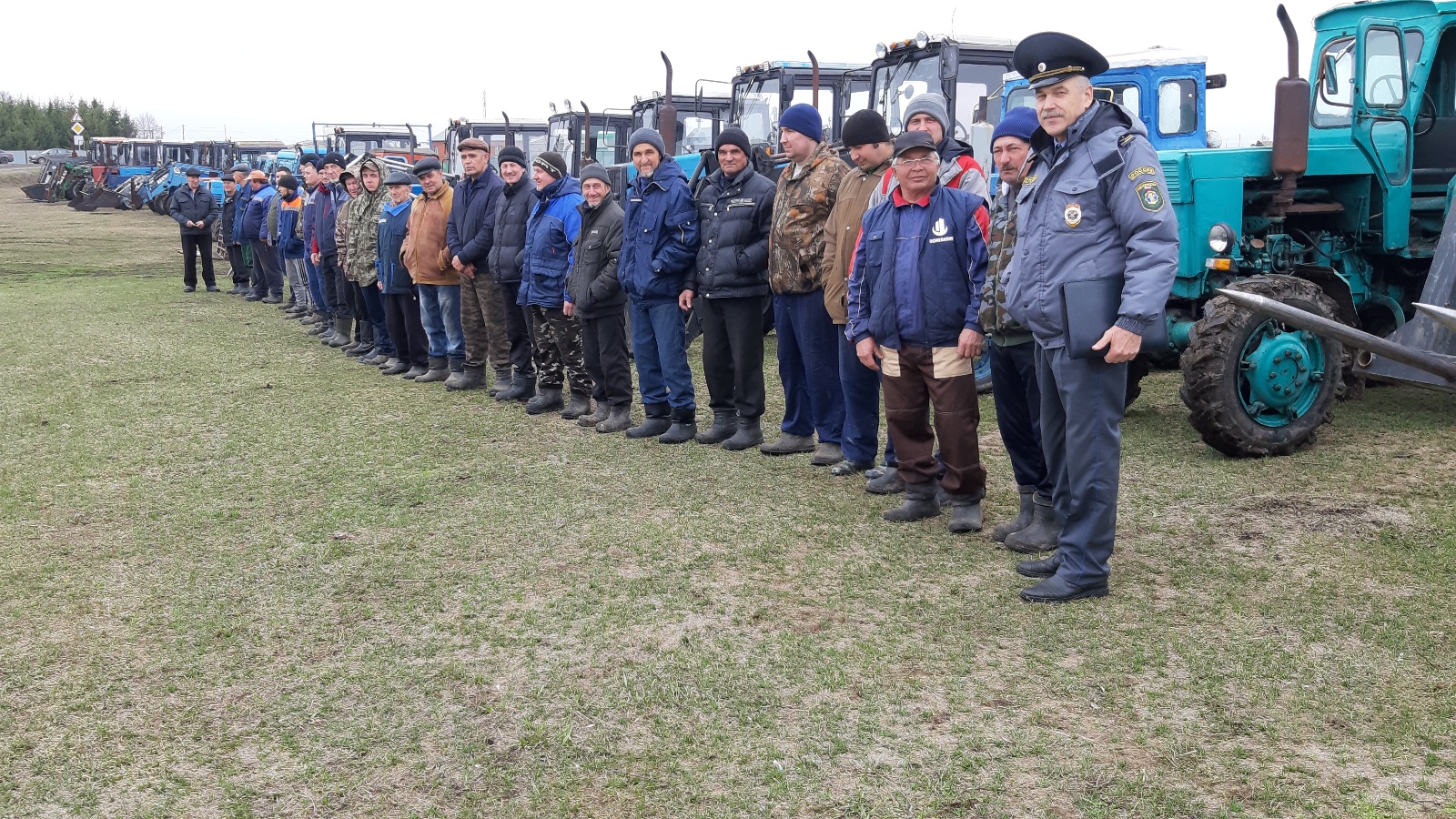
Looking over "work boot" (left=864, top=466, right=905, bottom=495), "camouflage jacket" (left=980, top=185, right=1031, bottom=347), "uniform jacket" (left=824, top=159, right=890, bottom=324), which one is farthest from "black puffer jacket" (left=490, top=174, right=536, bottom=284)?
"camouflage jacket" (left=980, top=185, right=1031, bottom=347)

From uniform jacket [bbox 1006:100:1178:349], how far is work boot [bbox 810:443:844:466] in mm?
2155

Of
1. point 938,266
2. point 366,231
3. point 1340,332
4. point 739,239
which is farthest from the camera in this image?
point 366,231

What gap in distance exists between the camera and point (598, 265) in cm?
717

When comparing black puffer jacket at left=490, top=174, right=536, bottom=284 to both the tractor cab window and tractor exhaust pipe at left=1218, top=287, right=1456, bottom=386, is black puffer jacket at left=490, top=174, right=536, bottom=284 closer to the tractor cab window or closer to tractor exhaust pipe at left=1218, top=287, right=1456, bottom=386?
tractor exhaust pipe at left=1218, top=287, right=1456, bottom=386

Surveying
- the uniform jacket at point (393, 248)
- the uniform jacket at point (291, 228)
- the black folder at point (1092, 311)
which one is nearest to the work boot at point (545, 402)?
the uniform jacket at point (393, 248)

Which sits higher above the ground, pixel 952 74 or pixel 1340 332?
pixel 952 74

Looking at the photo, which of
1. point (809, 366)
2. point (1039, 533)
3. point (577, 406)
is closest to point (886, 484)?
point (809, 366)

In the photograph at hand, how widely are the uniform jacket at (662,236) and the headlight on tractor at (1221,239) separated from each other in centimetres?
279

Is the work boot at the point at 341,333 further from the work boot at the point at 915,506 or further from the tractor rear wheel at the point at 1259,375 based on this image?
the tractor rear wheel at the point at 1259,375

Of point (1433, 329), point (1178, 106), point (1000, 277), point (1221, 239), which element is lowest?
point (1433, 329)

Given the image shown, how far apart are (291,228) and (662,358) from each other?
7401 mm

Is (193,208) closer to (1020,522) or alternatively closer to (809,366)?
(809,366)

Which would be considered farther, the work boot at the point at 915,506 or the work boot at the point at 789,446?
the work boot at the point at 789,446

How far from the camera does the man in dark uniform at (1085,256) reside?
397cm
